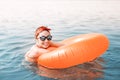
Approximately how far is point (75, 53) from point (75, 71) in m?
0.44

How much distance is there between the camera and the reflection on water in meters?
6.10

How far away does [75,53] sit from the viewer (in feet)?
20.6

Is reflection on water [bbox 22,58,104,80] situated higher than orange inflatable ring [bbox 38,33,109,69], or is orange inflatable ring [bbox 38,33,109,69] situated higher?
orange inflatable ring [bbox 38,33,109,69]

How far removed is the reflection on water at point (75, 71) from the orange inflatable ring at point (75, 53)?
0.47 feet

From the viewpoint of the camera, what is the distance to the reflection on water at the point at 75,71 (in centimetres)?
610

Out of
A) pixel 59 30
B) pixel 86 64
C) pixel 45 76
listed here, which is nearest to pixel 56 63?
pixel 45 76

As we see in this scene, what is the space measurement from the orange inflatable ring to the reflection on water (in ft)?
0.47

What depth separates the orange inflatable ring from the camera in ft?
20.6

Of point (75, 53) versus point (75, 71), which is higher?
point (75, 53)

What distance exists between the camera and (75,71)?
253 inches

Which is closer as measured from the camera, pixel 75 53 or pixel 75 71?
pixel 75 53

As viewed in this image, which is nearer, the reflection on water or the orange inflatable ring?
the reflection on water

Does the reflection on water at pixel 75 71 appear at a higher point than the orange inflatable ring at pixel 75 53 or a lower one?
lower

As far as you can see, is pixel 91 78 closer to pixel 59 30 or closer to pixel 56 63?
pixel 56 63
